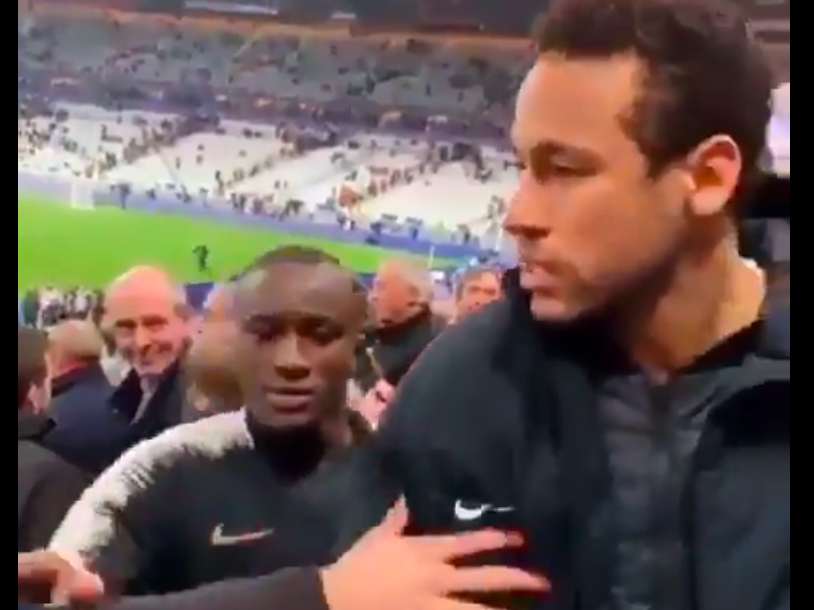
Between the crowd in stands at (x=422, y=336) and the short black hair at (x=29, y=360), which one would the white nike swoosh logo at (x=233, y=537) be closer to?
the crowd in stands at (x=422, y=336)

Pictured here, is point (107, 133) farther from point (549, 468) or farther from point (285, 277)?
point (549, 468)

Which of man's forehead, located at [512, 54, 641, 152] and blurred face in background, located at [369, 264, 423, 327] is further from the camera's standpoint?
blurred face in background, located at [369, 264, 423, 327]

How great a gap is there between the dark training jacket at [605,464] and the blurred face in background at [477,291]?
0.04 metres

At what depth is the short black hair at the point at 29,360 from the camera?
2.35ft

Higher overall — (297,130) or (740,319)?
(297,130)

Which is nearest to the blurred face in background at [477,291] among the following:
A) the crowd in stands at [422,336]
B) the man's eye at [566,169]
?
the crowd in stands at [422,336]

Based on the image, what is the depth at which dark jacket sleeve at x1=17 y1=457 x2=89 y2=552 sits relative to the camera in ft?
2.28

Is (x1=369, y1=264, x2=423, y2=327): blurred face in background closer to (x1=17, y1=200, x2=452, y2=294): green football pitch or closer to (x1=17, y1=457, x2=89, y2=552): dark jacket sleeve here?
(x1=17, y1=200, x2=452, y2=294): green football pitch

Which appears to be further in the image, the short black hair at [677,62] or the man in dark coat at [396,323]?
the man in dark coat at [396,323]

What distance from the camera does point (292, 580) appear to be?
0.66 meters

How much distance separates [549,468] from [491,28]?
0.33 meters

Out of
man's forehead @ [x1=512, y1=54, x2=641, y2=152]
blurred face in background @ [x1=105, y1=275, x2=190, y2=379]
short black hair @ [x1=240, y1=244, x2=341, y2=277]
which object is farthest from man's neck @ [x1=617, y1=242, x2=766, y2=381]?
blurred face in background @ [x1=105, y1=275, x2=190, y2=379]

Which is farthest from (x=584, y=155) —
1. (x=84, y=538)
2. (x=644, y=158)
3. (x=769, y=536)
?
(x=84, y=538)

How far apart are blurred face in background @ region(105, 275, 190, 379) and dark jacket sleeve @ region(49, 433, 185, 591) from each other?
0.20ft
